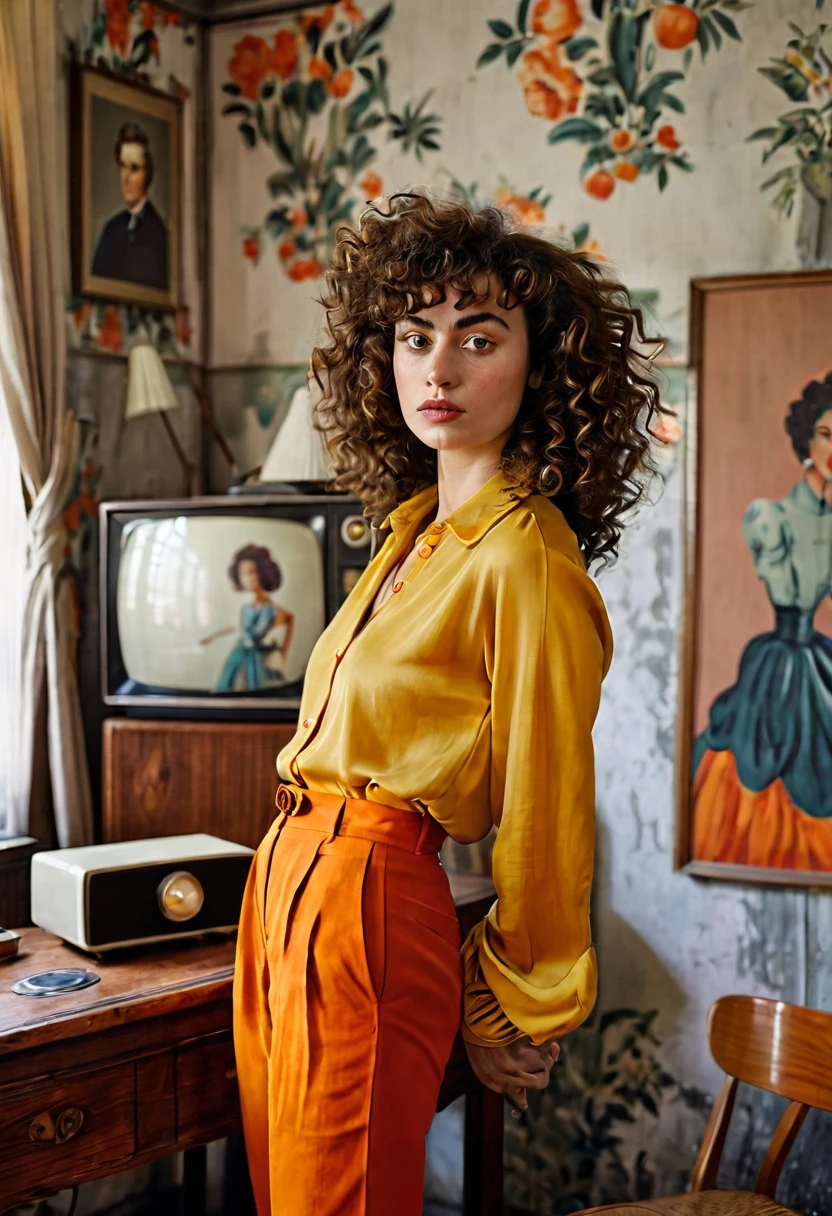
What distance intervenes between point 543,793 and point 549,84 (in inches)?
61.7

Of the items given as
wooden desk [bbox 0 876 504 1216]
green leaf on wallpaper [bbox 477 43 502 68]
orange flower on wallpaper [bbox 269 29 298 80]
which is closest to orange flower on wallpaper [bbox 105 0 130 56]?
orange flower on wallpaper [bbox 269 29 298 80]

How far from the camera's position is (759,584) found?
213cm

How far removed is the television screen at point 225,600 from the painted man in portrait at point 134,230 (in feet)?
2.01

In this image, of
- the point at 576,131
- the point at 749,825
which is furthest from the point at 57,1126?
the point at 576,131

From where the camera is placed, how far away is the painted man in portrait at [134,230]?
2.23 metres

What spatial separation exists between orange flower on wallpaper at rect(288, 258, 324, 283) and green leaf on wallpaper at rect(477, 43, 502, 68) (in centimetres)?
47

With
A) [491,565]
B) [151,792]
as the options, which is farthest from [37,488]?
[491,565]

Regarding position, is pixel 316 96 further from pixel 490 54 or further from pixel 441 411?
pixel 441 411

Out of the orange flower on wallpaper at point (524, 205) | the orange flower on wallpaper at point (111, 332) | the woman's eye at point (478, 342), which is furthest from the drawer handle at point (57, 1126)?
the orange flower on wallpaper at point (524, 205)

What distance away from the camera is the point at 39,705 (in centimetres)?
207

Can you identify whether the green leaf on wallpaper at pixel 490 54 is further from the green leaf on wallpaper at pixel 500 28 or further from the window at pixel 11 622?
the window at pixel 11 622

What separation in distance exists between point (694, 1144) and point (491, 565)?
1.53 m

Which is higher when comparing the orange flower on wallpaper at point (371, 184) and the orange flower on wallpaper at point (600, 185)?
the orange flower on wallpaper at point (371, 184)

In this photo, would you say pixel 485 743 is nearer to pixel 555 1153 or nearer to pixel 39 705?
pixel 39 705
